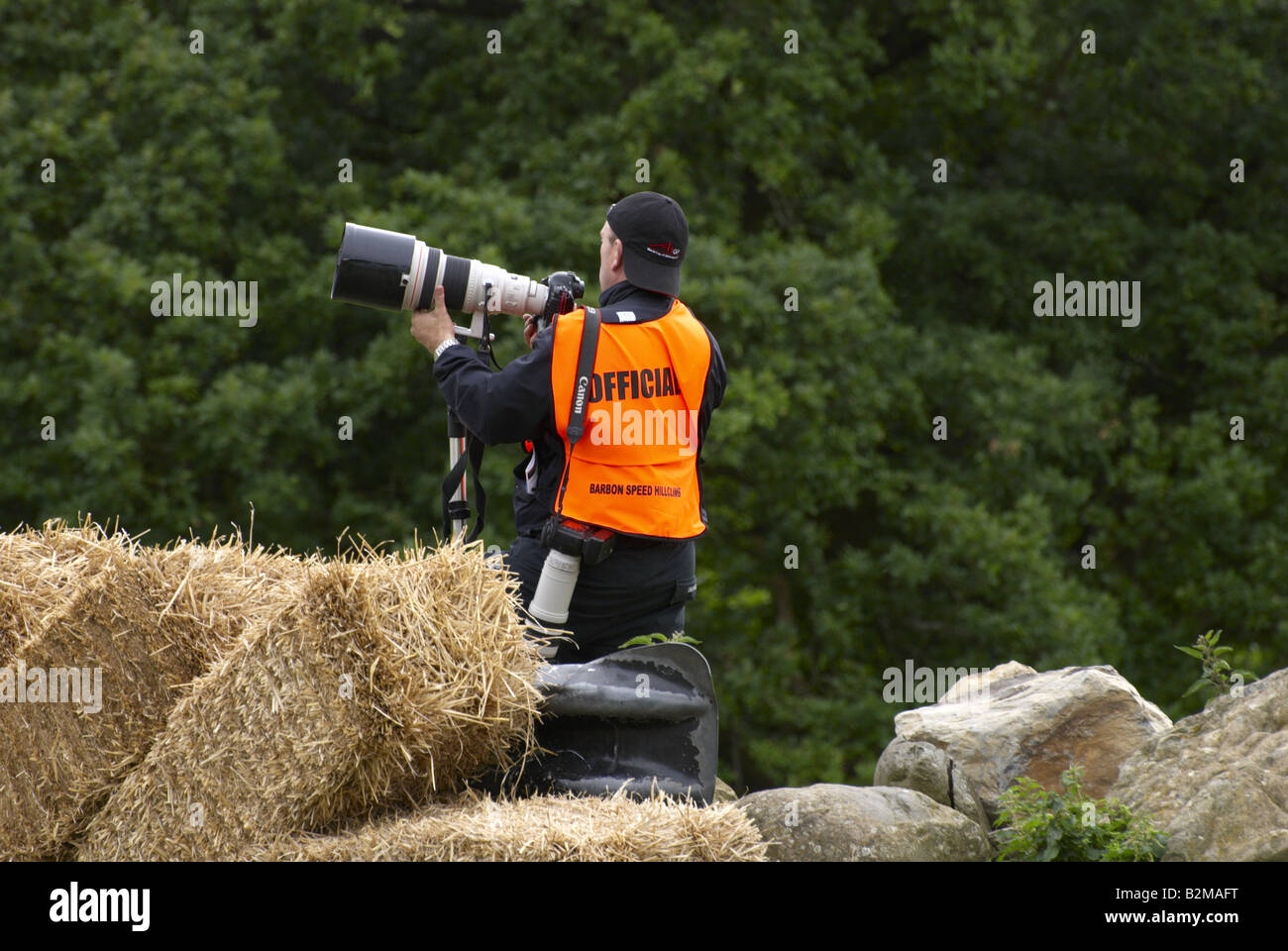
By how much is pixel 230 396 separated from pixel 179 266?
110 centimetres

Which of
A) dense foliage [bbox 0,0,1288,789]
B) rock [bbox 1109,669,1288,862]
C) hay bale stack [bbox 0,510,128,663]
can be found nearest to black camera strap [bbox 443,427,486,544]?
hay bale stack [bbox 0,510,128,663]

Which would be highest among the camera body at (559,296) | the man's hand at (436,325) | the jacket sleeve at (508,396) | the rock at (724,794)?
the camera body at (559,296)

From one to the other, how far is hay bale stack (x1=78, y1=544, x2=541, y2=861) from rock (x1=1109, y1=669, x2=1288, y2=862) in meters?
1.82

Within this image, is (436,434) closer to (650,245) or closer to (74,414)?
(74,414)

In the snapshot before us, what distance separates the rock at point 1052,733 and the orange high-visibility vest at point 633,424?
4.33 ft

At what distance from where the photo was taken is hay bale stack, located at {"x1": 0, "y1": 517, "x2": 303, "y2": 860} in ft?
12.8

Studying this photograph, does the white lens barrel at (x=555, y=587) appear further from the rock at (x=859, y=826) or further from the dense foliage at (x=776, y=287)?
the dense foliage at (x=776, y=287)

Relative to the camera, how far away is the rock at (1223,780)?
3.75 metres

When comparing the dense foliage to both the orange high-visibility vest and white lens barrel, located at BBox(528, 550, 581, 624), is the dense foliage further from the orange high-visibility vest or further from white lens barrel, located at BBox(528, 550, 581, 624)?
white lens barrel, located at BBox(528, 550, 581, 624)

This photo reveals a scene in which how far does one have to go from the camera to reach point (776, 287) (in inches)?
385
